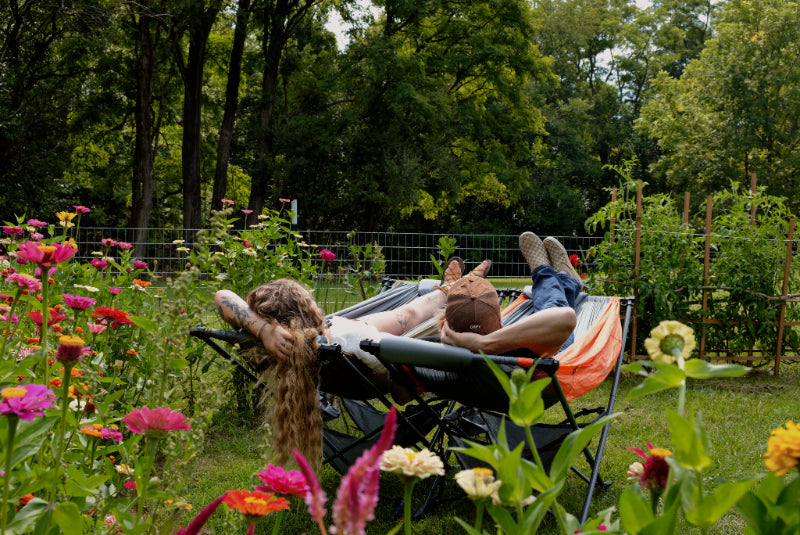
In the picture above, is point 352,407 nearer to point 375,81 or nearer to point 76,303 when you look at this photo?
point 76,303

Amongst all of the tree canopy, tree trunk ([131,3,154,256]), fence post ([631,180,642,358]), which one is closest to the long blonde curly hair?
fence post ([631,180,642,358])

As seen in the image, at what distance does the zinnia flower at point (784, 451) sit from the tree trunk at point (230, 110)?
13.7m

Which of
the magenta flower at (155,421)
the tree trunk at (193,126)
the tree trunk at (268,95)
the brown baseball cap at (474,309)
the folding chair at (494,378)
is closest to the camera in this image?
the magenta flower at (155,421)

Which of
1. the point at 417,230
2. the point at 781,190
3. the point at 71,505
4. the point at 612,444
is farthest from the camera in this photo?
the point at 417,230

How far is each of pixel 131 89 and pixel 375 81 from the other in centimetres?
501

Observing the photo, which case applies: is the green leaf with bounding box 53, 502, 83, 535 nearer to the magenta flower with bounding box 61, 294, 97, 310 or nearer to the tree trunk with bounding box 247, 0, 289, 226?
the magenta flower with bounding box 61, 294, 97, 310

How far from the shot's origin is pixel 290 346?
2316 millimetres

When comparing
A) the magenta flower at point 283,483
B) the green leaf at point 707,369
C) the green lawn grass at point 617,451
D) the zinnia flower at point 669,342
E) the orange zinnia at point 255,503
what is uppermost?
the zinnia flower at point 669,342

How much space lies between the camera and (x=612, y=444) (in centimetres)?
346

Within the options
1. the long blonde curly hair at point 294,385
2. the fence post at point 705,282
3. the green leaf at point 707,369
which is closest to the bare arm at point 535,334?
the long blonde curly hair at point 294,385

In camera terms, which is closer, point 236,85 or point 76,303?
point 76,303

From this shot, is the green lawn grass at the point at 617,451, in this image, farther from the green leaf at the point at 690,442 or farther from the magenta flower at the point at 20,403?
the green leaf at the point at 690,442

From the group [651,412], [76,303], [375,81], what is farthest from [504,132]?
[76,303]

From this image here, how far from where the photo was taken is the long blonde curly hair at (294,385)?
89.8 inches
